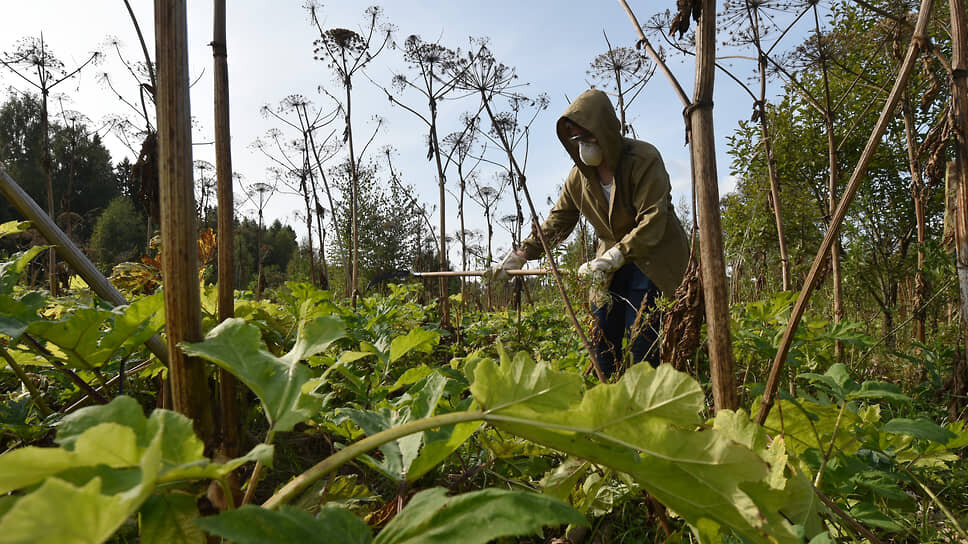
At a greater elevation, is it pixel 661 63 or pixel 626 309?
pixel 661 63

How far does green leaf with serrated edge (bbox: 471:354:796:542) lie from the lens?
1.66ft

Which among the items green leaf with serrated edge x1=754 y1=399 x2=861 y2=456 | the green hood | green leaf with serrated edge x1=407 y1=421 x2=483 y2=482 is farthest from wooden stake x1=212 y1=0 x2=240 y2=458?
the green hood

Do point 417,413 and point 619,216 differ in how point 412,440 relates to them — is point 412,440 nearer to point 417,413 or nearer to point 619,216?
point 417,413

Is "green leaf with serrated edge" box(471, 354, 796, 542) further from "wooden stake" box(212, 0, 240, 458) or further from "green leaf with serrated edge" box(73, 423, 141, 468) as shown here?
"wooden stake" box(212, 0, 240, 458)

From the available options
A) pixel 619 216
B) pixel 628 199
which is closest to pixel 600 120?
pixel 628 199

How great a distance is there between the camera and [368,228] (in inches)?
949

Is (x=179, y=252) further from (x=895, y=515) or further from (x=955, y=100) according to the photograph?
(x=955, y=100)

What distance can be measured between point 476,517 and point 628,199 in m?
3.53

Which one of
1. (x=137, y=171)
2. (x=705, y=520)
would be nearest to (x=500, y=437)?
(x=705, y=520)

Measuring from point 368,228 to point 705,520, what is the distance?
24340 mm

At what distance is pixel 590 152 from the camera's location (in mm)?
3758

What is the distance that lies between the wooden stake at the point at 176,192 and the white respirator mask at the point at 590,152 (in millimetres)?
3333

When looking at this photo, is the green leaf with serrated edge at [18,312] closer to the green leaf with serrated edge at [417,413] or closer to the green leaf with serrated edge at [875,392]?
the green leaf with serrated edge at [417,413]

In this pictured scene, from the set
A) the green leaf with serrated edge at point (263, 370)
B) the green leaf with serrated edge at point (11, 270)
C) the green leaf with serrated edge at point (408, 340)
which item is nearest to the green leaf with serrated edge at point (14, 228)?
the green leaf with serrated edge at point (11, 270)
